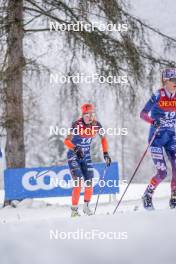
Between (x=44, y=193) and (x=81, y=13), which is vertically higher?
(x=81, y=13)

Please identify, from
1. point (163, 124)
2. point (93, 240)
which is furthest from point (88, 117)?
point (93, 240)

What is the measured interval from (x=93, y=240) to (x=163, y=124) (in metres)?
2.96

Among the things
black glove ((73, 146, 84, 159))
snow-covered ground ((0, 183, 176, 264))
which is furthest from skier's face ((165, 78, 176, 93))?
snow-covered ground ((0, 183, 176, 264))

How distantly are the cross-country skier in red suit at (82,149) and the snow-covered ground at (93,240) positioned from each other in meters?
2.39

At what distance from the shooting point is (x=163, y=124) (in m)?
7.93

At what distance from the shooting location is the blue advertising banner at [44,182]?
12781mm

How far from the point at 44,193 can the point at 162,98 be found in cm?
599

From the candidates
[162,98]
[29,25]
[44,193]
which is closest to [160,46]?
[29,25]

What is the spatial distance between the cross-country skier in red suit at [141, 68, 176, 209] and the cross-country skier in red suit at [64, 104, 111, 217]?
2.90 ft

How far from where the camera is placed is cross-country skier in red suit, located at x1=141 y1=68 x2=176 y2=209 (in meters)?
7.87

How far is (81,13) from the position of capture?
12586 mm

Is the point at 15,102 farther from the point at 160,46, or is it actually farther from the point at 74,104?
the point at 160,46

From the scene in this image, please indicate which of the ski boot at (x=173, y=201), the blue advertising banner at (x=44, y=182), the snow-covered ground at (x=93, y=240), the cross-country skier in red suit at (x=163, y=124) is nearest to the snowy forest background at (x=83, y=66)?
the blue advertising banner at (x=44, y=182)

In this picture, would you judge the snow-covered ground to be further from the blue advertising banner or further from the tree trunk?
the tree trunk
